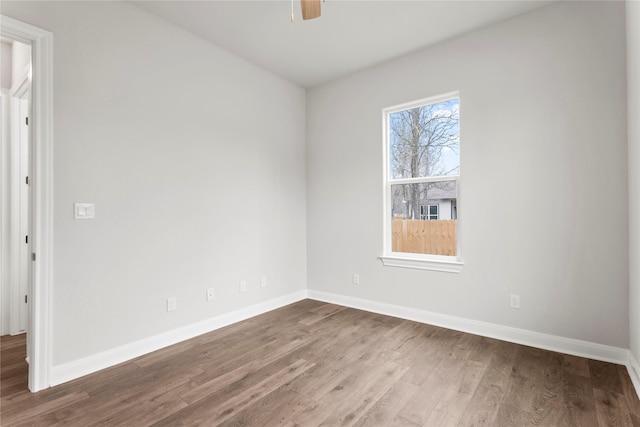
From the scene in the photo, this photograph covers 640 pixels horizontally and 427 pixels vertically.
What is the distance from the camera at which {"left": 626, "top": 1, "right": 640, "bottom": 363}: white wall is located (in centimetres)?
207

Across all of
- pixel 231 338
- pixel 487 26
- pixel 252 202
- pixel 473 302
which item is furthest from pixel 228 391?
pixel 487 26

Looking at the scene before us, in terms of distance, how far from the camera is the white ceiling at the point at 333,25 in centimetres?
267

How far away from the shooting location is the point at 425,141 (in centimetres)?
351

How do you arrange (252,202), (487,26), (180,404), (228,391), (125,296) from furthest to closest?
(252,202) → (487,26) → (125,296) → (228,391) → (180,404)

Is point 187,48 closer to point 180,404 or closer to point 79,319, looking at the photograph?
point 79,319

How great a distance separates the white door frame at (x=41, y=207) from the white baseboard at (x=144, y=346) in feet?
0.37

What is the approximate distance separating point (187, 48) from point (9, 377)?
10.1 ft

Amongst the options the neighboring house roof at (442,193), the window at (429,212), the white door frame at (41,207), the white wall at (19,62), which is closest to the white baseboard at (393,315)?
the white door frame at (41,207)

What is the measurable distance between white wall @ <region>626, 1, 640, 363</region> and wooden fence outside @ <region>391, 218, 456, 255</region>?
4.36ft

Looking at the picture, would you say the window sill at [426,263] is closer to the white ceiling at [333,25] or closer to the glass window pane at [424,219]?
the glass window pane at [424,219]

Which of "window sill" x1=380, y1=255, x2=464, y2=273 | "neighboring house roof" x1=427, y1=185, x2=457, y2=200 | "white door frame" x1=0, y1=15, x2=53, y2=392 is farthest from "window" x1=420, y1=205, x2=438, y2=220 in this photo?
"white door frame" x1=0, y1=15, x2=53, y2=392

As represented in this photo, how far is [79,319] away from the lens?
2332 millimetres

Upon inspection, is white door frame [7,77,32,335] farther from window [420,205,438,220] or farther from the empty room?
window [420,205,438,220]

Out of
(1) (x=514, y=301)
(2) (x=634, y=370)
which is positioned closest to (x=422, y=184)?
(1) (x=514, y=301)
